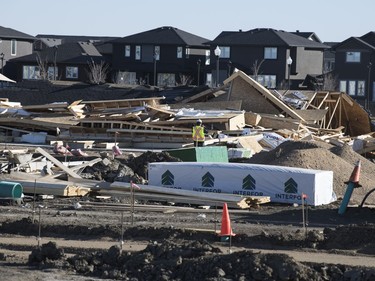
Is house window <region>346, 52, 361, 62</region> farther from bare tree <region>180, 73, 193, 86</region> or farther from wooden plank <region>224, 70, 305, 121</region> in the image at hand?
wooden plank <region>224, 70, 305, 121</region>

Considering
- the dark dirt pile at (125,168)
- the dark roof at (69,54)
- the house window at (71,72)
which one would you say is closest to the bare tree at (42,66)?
the dark roof at (69,54)

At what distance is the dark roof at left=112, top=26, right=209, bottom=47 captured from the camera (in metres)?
89.4

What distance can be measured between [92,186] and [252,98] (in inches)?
868

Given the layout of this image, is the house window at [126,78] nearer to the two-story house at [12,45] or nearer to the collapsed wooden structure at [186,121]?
the two-story house at [12,45]

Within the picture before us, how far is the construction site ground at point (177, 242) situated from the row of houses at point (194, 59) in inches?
2265

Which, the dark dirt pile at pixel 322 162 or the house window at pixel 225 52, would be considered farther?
the house window at pixel 225 52

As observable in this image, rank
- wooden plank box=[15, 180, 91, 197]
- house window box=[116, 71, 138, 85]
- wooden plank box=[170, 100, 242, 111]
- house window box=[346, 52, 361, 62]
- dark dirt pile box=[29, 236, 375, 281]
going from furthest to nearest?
house window box=[116, 71, 138, 85], house window box=[346, 52, 361, 62], wooden plank box=[170, 100, 242, 111], wooden plank box=[15, 180, 91, 197], dark dirt pile box=[29, 236, 375, 281]

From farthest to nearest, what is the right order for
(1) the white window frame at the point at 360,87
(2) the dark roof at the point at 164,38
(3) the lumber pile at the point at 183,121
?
(2) the dark roof at the point at 164,38, (1) the white window frame at the point at 360,87, (3) the lumber pile at the point at 183,121

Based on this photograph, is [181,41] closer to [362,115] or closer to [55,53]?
[55,53]

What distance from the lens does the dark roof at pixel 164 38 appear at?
89375 millimetres

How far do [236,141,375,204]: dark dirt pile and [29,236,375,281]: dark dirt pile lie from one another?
32.9ft

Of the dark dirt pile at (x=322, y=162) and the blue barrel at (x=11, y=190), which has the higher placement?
the dark dirt pile at (x=322, y=162)

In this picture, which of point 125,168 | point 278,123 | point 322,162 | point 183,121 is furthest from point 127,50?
point 322,162

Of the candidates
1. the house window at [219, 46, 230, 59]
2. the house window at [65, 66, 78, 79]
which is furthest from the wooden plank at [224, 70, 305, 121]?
the house window at [65, 66, 78, 79]
